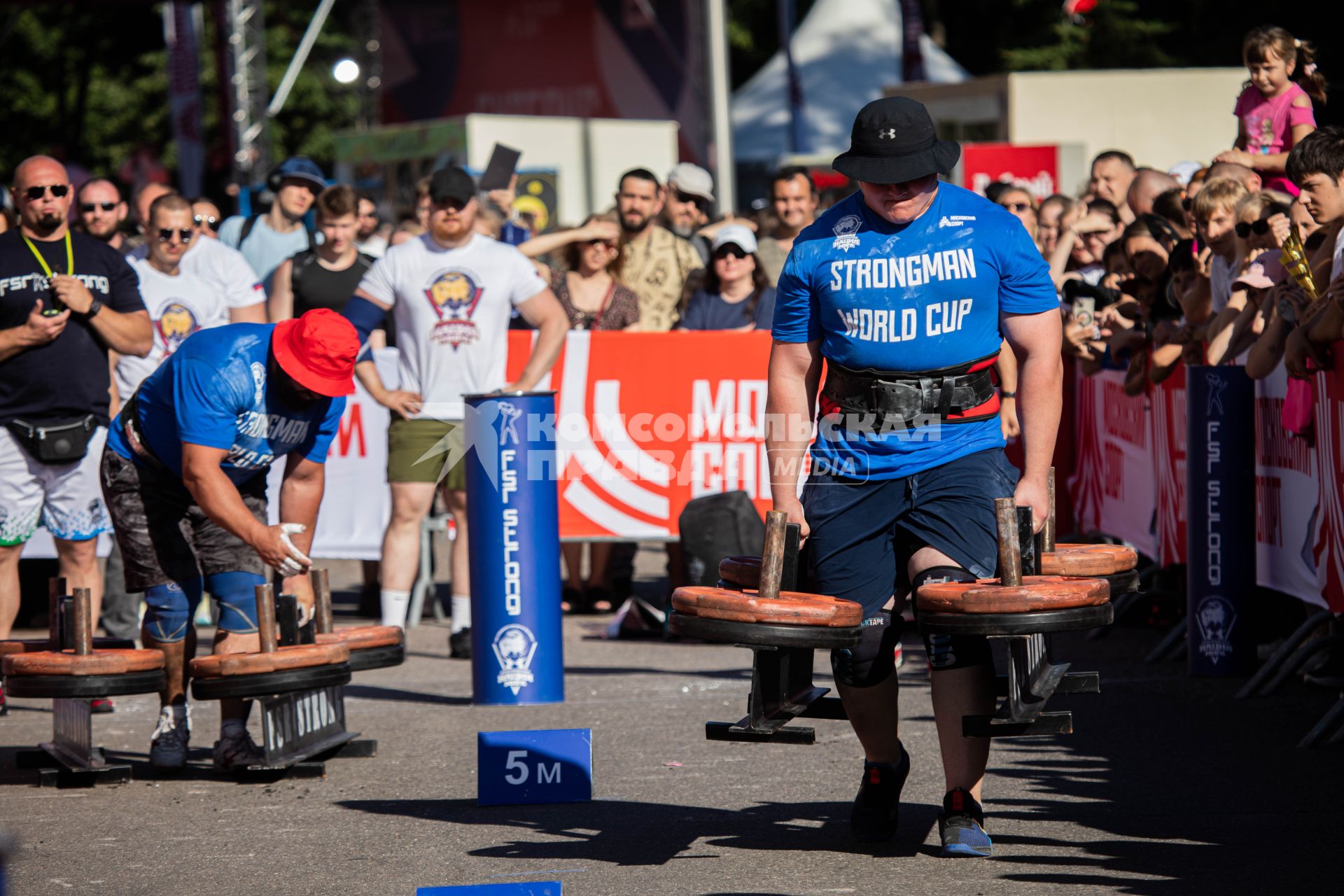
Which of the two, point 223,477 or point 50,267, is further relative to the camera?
point 50,267

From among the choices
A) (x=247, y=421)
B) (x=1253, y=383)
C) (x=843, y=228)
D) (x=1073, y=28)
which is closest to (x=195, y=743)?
(x=247, y=421)

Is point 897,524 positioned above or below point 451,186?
below

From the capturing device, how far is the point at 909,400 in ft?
17.3

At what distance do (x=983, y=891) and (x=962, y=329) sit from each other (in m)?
1.57

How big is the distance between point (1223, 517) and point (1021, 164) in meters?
9.98

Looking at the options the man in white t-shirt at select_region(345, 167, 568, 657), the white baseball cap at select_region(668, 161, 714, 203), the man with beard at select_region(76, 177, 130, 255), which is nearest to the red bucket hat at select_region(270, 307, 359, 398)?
the man in white t-shirt at select_region(345, 167, 568, 657)

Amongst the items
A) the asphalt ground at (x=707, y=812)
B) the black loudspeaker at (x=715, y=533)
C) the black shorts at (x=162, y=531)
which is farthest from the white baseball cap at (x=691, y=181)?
the black shorts at (x=162, y=531)

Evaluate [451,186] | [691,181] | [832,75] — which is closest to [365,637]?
[451,186]

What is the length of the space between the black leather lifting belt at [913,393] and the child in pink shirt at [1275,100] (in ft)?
16.2

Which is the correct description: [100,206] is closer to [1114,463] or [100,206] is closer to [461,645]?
[461,645]

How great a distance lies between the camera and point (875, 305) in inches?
207

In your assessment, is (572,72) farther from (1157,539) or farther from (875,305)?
(875,305)

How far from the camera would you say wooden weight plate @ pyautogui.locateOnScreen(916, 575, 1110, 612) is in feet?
15.6

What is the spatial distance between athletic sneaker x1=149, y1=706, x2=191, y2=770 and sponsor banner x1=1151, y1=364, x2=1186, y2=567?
190 inches
